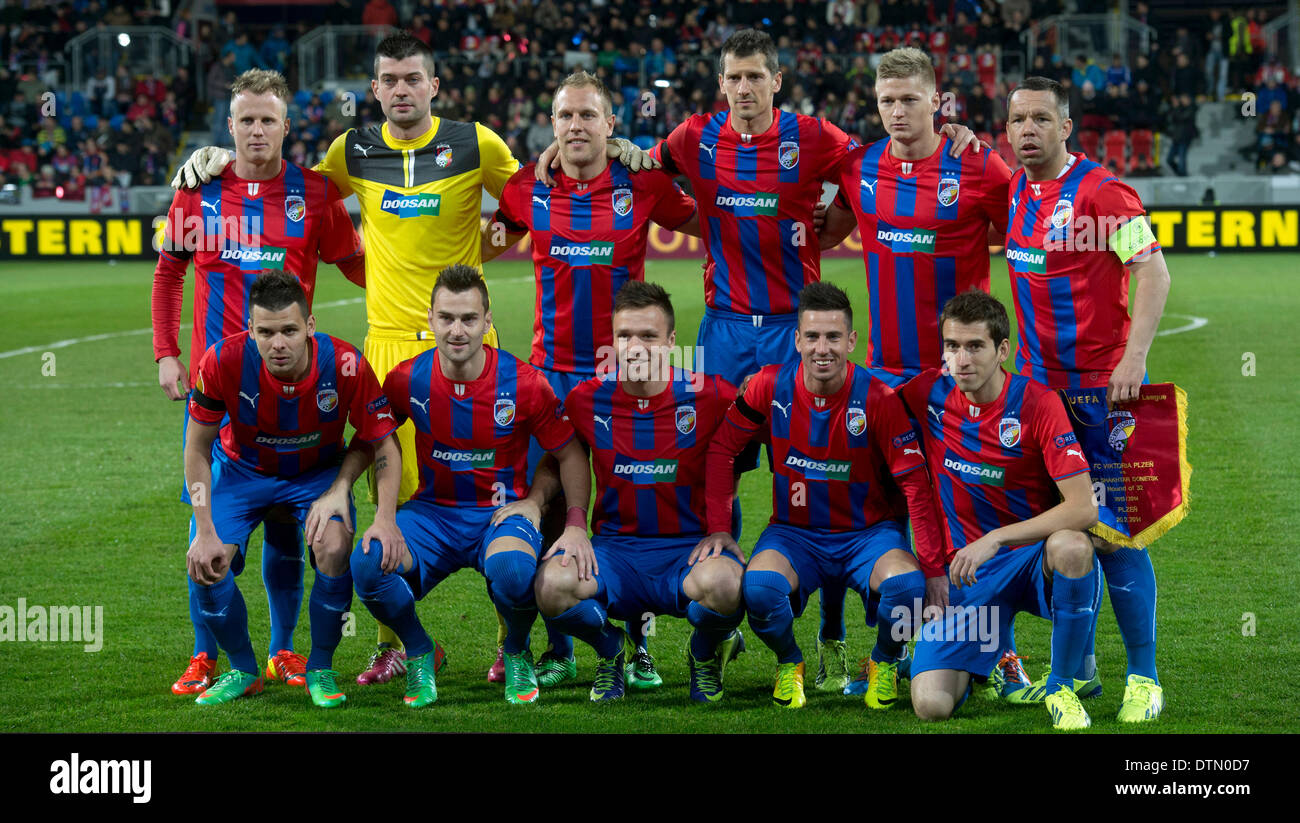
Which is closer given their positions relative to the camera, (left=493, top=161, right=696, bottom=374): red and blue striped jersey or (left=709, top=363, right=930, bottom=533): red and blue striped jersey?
(left=709, top=363, right=930, bottom=533): red and blue striped jersey

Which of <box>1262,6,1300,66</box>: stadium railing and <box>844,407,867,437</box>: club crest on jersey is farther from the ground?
<box>1262,6,1300,66</box>: stadium railing

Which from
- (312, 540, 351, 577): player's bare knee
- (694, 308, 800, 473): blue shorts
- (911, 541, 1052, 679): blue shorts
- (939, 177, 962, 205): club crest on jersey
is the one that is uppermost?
(939, 177, 962, 205): club crest on jersey

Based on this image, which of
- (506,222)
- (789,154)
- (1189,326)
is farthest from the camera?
(1189,326)

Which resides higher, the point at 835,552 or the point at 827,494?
the point at 827,494

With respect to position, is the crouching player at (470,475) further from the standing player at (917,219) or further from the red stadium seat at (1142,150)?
the red stadium seat at (1142,150)

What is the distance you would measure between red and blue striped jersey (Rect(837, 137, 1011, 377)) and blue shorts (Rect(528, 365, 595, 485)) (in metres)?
1.18

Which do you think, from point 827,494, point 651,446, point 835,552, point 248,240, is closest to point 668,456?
point 651,446

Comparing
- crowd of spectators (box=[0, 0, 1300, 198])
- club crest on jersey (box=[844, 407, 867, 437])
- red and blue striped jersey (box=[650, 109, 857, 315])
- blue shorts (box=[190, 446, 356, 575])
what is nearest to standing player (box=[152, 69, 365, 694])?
blue shorts (box=[190, 446, 356, 575])

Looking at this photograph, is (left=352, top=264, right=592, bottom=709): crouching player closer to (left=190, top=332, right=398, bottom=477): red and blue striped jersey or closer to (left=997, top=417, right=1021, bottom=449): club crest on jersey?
(left=190, top=332, right=398, bottom=477): red and blue striped jersey

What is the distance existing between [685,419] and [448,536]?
0.95m

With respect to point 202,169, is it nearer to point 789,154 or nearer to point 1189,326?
point 789,154

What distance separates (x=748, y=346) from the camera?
5746 millimetres

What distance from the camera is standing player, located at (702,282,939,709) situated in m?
4.81

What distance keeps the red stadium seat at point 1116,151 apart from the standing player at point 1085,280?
19570mm
